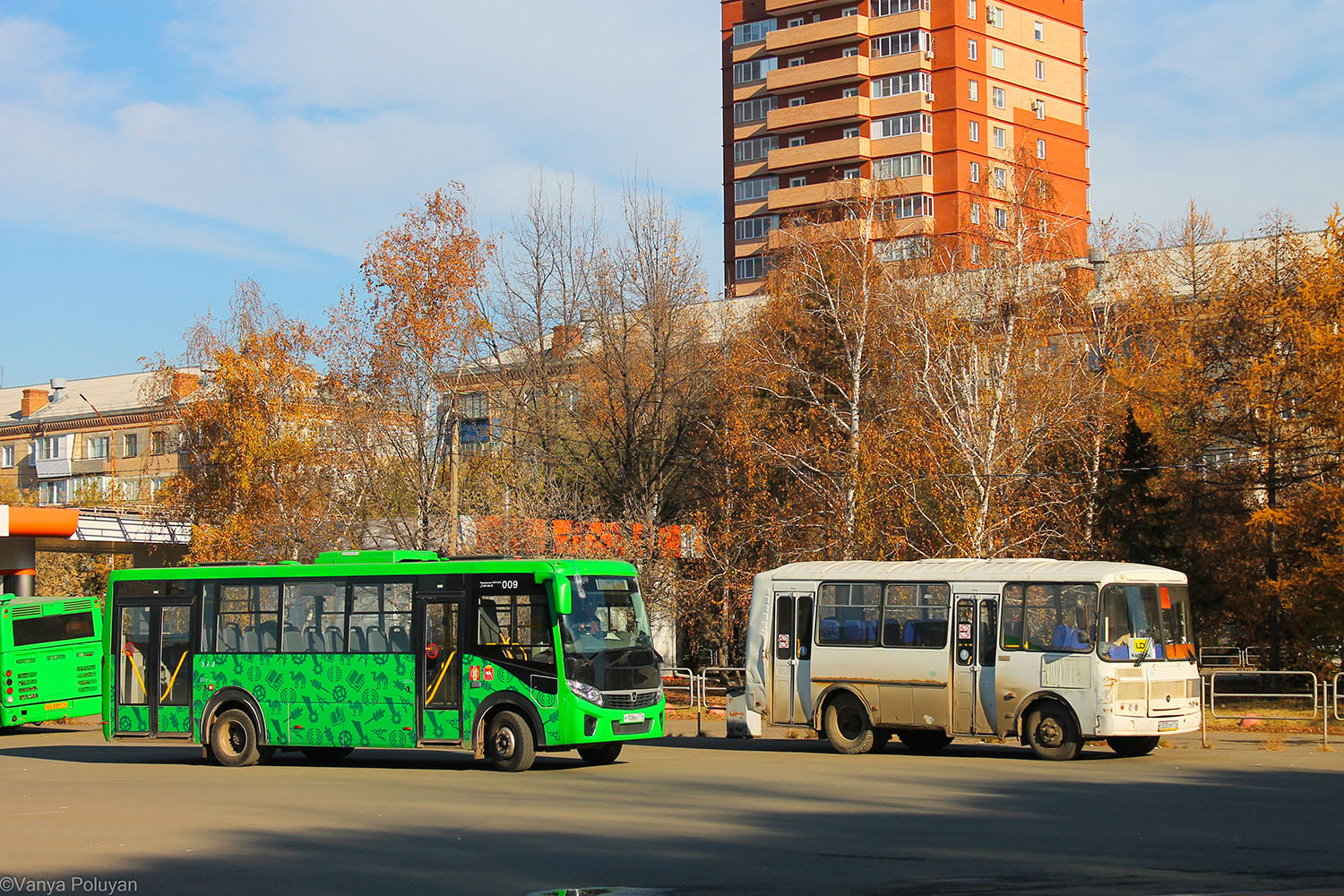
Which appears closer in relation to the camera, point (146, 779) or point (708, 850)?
point (708, 850)

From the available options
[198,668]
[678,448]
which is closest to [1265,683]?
[678,448]

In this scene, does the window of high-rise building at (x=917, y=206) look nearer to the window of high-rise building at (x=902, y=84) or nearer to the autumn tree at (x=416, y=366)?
the window of high-rise building at (x=902, y=84)

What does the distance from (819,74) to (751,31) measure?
7373 mm

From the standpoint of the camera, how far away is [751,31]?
311 ft

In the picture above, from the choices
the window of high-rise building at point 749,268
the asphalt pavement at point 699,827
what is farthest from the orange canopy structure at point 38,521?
the window of high-rise building at point 749,268

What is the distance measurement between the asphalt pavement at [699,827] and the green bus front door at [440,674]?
0.63 meters

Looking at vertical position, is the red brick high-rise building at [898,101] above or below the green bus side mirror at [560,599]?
above

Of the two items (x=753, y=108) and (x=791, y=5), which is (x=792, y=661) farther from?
(x=753, y=108)

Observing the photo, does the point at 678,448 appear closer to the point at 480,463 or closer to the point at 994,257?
the point at 480,463

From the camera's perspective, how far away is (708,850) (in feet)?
36.3

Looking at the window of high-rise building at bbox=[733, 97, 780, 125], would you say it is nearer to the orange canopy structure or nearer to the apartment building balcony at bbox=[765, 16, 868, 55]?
the apartment building balcony at bbox=[765, 16, 868, 55]

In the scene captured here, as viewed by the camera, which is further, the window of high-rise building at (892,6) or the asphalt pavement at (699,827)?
the window of high-rise building at (892,6)

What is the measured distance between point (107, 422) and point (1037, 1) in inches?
2930

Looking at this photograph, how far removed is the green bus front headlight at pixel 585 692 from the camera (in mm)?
18125
